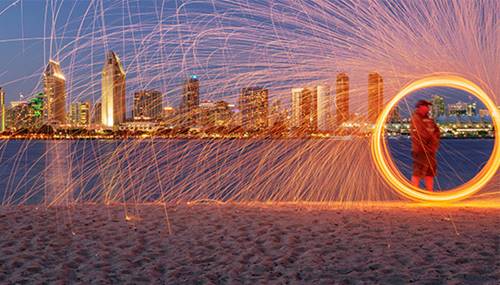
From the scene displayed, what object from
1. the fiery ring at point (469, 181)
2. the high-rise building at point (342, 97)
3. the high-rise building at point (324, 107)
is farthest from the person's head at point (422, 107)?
the high-rise building at point (324, 107)

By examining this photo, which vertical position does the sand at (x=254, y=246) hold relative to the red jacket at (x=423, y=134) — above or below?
below

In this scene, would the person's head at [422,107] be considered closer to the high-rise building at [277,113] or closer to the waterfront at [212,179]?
the waterfront at [212,179]

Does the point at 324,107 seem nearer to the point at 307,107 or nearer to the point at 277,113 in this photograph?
the point at 307,107

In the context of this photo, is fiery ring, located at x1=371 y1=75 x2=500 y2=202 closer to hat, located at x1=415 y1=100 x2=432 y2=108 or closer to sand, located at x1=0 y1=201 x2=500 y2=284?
hat, located at x1=415 y1=100 x2=432 y2=108

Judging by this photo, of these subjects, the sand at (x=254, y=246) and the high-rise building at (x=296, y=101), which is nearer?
the sand at (x=254, y=246)

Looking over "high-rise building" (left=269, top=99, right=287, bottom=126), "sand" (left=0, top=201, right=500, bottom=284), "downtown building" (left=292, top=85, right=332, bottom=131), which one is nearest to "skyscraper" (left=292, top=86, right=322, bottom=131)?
"downtown building" (left=292, top=85, right=332, bottom=131)

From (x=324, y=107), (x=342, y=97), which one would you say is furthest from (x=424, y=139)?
(x=324, y=107)
